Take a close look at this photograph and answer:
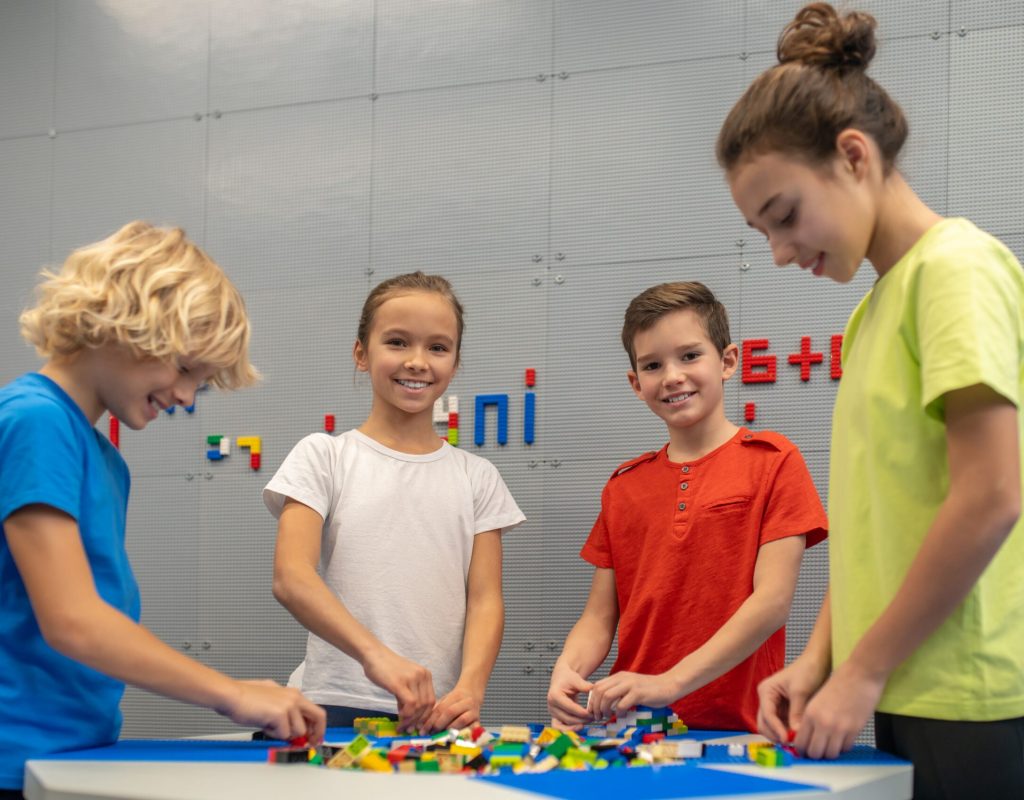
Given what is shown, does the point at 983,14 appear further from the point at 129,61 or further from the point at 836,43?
the point at 129,61

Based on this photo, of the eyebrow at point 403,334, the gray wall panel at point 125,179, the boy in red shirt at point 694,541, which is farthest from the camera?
the gray wall panel at point 125,179

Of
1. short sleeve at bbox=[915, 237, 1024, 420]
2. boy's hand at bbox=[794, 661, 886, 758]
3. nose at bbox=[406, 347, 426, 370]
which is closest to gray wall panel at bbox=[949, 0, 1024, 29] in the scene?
nose at bbox=[406, 347, 426, 370]

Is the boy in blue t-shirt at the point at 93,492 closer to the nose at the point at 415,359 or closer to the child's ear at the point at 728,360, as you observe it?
the nose at the point at 415,359

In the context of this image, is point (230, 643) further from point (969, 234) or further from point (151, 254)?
point (969, 234)

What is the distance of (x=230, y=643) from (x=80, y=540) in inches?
72.2

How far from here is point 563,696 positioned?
194cm

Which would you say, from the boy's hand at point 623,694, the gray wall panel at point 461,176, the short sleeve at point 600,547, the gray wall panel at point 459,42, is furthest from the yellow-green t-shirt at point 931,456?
the gray wall panel at point 459,42

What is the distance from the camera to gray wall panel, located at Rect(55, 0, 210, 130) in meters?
3.49

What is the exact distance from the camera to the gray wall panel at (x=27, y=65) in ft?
11.8

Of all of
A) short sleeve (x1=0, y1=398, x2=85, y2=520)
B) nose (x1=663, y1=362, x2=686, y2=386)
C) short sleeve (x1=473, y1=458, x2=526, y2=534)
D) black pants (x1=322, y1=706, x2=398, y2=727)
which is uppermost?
nose (x1=663, y1=362, x2=686, y2=386)

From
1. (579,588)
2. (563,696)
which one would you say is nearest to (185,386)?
(563,696)

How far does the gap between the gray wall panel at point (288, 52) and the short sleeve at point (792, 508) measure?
5.86 feet

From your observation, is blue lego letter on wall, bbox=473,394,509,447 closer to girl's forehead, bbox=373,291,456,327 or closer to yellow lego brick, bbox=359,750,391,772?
girl's forehead, bbox=373,291,456,327

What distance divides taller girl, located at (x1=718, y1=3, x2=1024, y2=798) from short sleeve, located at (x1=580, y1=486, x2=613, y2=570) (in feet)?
2.69
